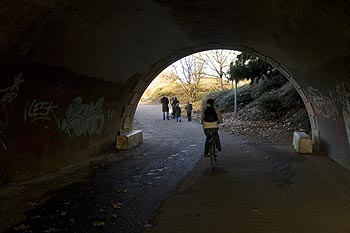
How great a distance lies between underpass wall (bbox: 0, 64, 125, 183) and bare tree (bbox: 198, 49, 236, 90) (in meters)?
31.3

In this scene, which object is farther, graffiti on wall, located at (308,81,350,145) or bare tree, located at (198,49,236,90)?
bare tree, located at (198,49,236,90)

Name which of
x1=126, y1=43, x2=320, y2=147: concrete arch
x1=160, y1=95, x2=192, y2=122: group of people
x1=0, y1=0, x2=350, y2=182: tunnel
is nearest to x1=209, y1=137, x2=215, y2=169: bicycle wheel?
x1=0, y1=0, x2=350, y2=182: tunnel

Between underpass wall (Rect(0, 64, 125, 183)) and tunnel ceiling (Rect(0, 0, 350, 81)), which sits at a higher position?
tunnel ceiling (Rect(0, 0, 350, 81))

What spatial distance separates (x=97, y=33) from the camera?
8891 mm

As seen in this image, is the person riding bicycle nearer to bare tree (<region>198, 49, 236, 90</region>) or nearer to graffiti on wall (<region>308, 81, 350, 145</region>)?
graffiti on wall (<region>308, 81, 350, 145</region>)

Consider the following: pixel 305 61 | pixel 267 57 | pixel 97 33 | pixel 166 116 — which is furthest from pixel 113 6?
pixel 166 116

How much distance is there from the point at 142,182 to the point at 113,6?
3.70 m

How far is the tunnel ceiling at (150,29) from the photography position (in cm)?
679

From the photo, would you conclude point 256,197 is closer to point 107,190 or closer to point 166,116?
point 107,190

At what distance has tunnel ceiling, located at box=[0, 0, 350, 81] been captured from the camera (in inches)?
267

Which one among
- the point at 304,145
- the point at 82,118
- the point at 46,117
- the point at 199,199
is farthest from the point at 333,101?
the point at 46,117

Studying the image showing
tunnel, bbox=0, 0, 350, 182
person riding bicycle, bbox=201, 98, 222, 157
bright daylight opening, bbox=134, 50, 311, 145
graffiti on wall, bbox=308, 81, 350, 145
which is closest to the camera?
tunnel, bbox=0, 0, 350, 182

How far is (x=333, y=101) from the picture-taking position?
10453 mm

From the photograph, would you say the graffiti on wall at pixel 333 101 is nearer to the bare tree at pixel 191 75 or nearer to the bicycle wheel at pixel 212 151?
the bicycle wheel at pixel 212 151
